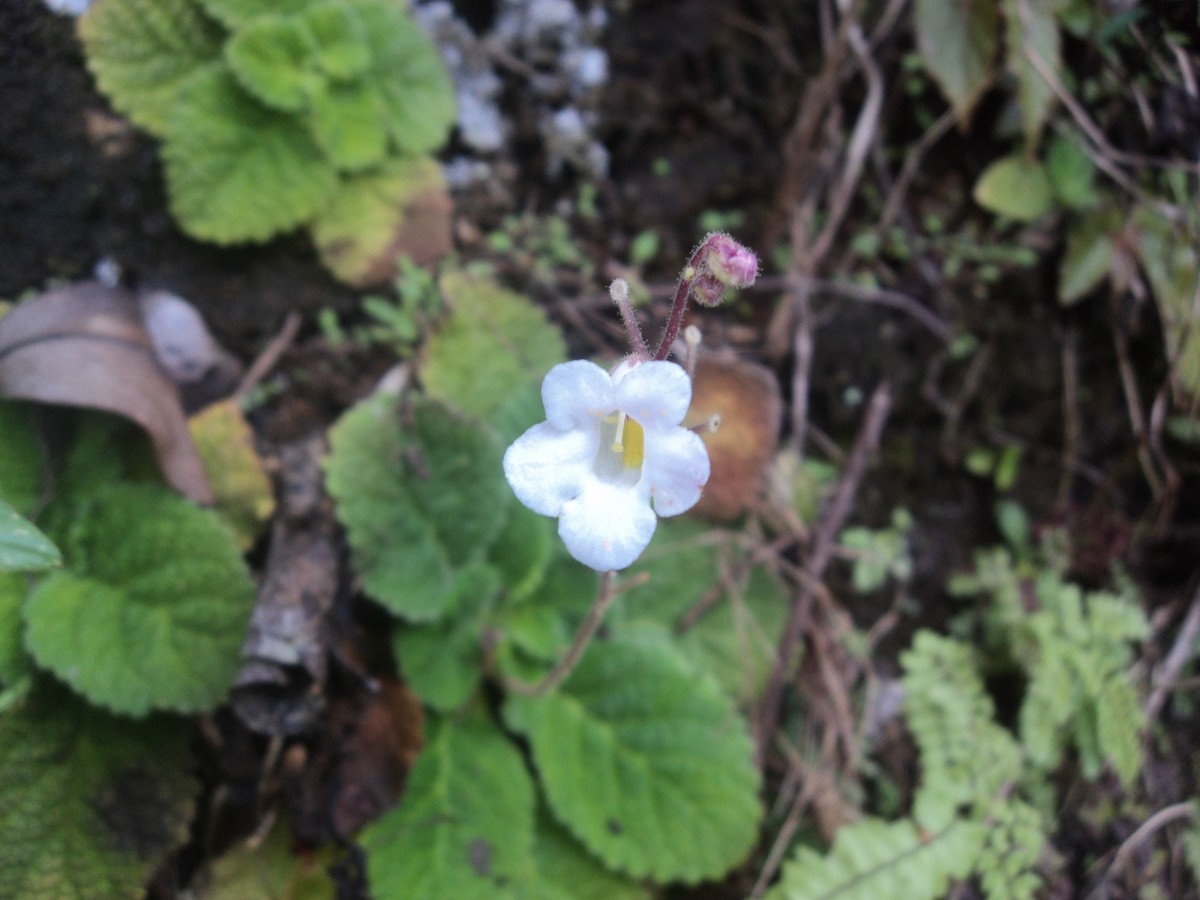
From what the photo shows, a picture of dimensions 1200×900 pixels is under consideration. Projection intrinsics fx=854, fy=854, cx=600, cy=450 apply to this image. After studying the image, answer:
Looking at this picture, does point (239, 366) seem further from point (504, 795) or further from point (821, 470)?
point (821, 470)

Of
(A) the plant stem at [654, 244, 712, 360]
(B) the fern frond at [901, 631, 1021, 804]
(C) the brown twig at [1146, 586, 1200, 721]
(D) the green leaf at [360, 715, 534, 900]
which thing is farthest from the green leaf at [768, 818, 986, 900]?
(A) the plant stem at [654, 244, 712, 360]

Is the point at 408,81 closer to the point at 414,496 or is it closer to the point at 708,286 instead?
the point at 414,496

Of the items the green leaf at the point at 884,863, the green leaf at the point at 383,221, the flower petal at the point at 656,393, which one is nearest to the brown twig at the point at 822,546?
the green leaf at the point at 884,863

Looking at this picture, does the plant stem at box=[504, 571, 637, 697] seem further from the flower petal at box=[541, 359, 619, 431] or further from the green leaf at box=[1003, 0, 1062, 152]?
the green leaf at box=[1003, 0, 1062, 152]

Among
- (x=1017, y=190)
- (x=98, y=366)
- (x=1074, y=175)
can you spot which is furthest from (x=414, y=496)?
(x=1074, y=175)

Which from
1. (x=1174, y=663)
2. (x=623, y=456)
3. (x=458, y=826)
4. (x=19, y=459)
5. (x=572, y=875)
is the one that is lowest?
(x=572, y=875)

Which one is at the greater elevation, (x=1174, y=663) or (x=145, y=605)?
(x=145, y=605)

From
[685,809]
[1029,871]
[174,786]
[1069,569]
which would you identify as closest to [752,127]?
[1069,569]
